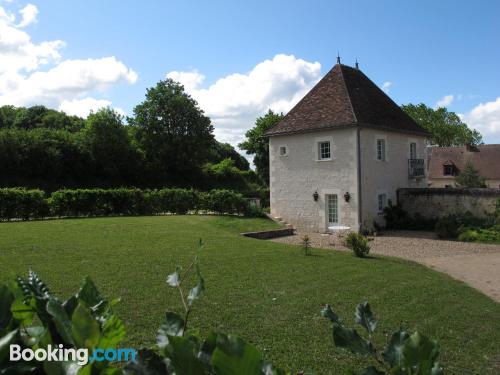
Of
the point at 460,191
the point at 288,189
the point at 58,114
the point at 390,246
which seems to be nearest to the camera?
the point at 390,246

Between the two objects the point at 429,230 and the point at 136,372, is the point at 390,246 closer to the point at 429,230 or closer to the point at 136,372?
the point at 429,230

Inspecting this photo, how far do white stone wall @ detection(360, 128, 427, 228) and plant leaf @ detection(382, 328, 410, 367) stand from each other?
18.2m

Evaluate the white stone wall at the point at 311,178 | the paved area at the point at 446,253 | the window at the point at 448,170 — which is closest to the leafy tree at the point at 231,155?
the window at the point at 448,170

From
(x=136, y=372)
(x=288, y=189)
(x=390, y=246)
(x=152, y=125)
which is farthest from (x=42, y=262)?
(x=152, y=125)

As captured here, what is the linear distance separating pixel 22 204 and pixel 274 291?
55.9ft

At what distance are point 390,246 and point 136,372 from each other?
15.9 metres

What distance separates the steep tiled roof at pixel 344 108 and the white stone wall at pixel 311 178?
50cm

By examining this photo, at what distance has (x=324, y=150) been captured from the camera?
2041 centimetres

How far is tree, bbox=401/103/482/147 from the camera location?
198 ft

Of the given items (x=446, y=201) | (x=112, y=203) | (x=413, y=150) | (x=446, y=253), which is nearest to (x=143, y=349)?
(x=446, y=253)

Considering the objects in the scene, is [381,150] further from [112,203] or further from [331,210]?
[112,203]

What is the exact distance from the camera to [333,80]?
22.0m

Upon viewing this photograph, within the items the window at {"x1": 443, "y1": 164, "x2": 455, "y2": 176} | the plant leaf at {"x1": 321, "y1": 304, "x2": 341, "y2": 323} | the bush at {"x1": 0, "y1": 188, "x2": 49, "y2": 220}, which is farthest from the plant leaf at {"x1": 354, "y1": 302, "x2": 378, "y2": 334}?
the window at {"x1": 443, "y1": 164, "x2": 455, "y2": 176}

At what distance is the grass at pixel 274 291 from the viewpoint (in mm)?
5707
